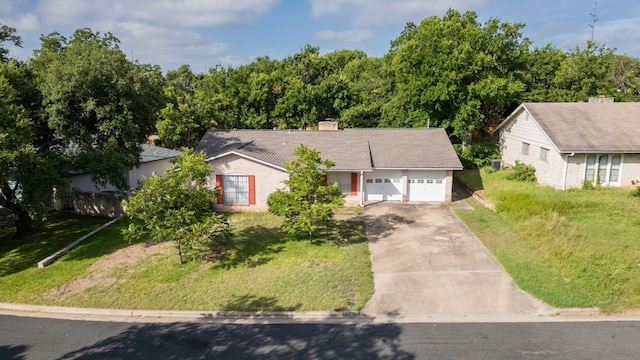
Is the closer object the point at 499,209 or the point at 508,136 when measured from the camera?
the point at 499,209

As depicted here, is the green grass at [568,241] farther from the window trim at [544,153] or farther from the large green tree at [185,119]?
the large green tree at [185,119]

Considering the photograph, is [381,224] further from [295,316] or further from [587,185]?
[587,185]

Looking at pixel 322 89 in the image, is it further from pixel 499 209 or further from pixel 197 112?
pixel 499 209

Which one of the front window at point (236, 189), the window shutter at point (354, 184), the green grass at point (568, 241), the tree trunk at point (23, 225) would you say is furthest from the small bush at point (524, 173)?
the tree trunk at point (23, 225)

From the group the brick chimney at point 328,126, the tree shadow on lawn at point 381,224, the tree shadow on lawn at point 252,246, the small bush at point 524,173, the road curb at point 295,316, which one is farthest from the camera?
the brick chimney at point 328,126

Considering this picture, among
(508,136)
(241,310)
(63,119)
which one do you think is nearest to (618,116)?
(508,136)

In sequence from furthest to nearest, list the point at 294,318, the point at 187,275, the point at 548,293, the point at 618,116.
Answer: the point at 618,116 → the point at 187,275 → the point at 548,293 → the point at 294,318

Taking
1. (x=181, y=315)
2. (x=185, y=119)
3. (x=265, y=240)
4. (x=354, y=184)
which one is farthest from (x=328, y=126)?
(x=181, y=315)
